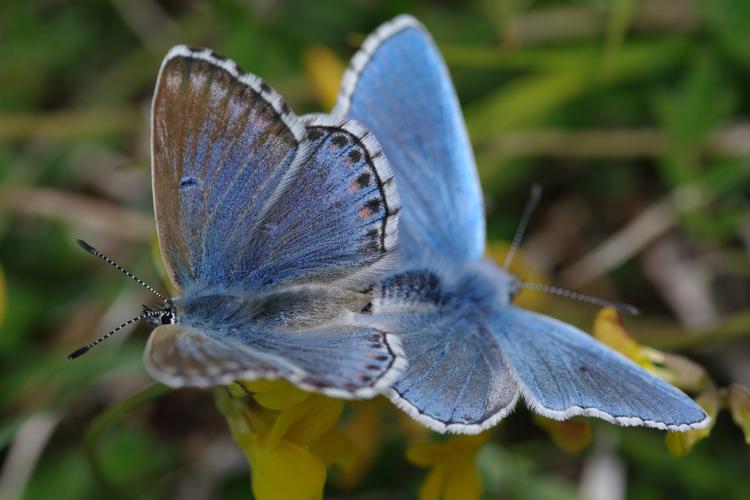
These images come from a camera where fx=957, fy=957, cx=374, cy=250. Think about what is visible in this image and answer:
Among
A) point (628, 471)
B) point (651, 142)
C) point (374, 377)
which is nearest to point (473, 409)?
point (374, 377)

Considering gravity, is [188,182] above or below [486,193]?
above

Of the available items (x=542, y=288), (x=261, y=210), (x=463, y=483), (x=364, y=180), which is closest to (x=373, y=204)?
(x=364, y=180)

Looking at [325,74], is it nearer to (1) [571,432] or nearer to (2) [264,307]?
(2) [264,307]

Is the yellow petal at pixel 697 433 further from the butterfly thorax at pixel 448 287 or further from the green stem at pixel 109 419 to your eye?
the green stem at pixel 109 419

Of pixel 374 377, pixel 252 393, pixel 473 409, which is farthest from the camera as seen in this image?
pixel 252 393

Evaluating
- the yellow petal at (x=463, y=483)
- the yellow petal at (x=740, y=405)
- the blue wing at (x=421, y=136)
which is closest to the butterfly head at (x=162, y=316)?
the blue wing at (x=421, y=136)

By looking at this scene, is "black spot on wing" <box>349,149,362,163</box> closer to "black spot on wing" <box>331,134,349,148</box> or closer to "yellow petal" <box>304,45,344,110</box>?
"black spot on wing" <box>331,134,349,148</box>

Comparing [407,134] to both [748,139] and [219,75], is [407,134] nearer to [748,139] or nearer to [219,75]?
[219,75]
